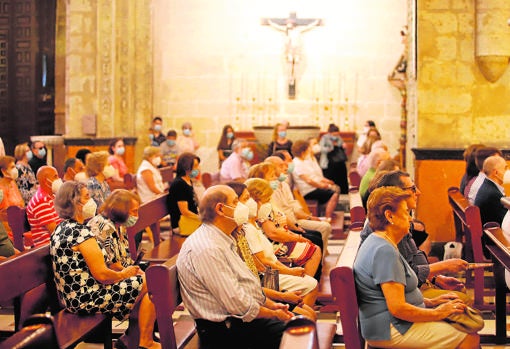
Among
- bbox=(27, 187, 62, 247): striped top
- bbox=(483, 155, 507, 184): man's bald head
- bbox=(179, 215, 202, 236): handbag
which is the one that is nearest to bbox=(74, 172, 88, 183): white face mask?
bbox=(179, 215, 202, 236): handbag

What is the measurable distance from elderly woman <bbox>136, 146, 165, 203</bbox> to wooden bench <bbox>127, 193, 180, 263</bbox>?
1859mm

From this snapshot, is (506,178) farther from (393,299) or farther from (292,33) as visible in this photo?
(292,33)

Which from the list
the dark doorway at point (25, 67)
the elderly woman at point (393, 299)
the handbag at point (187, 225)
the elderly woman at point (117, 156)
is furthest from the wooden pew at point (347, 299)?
the dark doorway at point (25, 67)

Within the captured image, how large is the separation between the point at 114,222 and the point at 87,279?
1.83 ft

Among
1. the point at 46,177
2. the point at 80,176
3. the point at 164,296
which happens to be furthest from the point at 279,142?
the point at 164,296

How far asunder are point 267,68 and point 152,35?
2.34 meters

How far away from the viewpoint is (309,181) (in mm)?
11484

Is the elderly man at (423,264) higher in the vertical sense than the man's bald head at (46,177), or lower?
lower

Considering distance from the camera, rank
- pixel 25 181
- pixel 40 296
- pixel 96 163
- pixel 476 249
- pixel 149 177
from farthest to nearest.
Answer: pixel 149 177 < pixel 25 181 < pixel 96 163 < pixel 476 249 < pixel 40 296

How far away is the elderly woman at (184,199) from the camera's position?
8742 millimetres

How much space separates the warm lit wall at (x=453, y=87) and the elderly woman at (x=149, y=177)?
3.09 metres

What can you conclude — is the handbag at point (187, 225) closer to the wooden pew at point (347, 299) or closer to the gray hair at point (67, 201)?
the gray hair at point (67, 201)

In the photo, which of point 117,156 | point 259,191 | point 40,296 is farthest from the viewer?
point 117,156

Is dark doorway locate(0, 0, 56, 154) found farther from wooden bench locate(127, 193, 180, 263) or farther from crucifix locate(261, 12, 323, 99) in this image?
wooden bench locate(127, 193, 180, 263)
